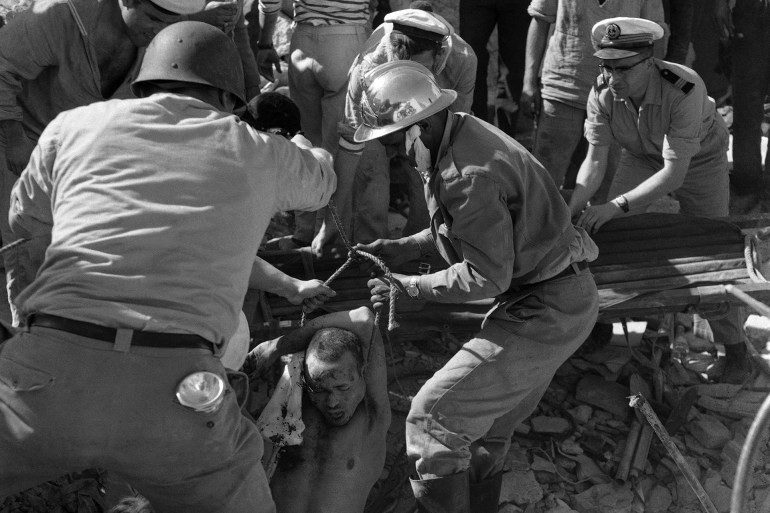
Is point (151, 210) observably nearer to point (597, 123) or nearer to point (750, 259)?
point (597, 123)

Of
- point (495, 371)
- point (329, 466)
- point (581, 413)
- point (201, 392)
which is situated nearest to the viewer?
point (201, 392)

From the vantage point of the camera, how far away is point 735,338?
5.93 metres

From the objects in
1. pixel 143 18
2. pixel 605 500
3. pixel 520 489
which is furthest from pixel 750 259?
pixel 143 18

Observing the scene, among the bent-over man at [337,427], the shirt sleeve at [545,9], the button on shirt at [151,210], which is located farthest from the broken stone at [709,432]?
the button on shirt at [151,210]

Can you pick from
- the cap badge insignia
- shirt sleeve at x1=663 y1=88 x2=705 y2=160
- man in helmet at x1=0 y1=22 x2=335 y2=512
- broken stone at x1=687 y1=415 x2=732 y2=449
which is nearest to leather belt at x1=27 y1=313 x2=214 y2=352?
man in helmet at x1=0 y1=22 x2=335 y2=512

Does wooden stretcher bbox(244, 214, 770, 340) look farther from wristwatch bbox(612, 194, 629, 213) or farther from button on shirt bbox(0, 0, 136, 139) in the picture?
button on shirt bbox(0, 0, 136, 139)

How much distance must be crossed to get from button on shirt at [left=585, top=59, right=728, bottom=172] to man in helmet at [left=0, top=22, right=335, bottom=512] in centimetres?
278

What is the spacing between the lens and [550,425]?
18.9 feet

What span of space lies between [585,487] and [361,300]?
1.63m

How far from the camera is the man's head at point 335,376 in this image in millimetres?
4305

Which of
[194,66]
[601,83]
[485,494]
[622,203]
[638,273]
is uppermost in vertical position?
[194,66]

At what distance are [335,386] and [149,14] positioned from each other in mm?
1935

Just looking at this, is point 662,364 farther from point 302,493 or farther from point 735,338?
point 302,493

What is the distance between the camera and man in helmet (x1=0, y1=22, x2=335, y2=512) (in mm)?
3014
